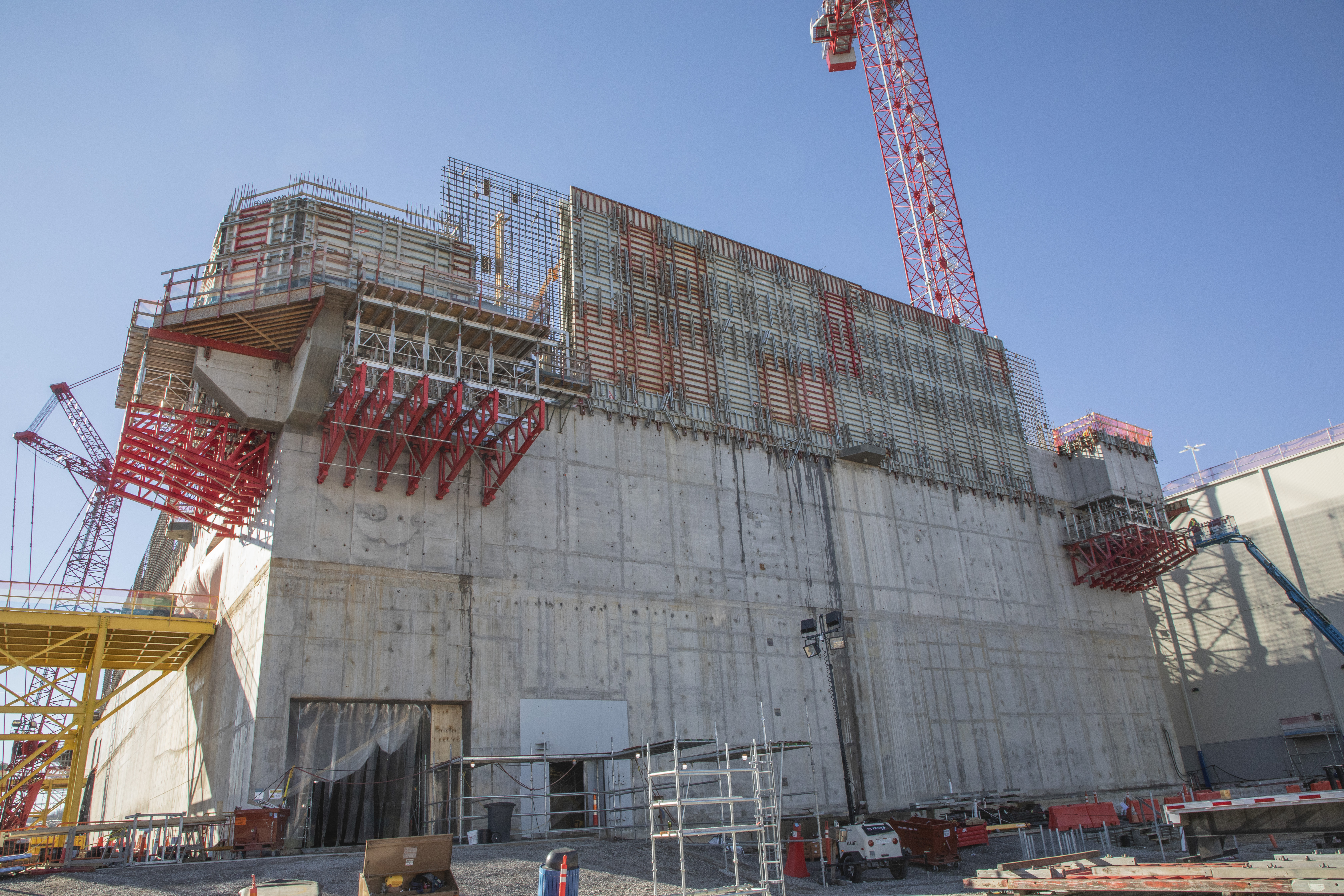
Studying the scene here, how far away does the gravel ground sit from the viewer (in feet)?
56.2

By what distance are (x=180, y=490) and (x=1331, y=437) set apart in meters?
54.6

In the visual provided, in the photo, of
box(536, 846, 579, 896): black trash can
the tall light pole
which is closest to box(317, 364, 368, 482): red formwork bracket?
the tall light pole

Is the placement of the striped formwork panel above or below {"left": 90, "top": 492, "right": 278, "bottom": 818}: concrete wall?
below

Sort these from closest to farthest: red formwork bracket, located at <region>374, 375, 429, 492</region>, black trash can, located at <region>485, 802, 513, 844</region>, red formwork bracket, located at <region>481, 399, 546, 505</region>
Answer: black trash can, located at <region>485, 802, 513, 844</region>
red formwork bracket, located at <region>374, 375, 429, 492</region>
red formwork bracket, located at <region>481, 399, 546, 505</region>

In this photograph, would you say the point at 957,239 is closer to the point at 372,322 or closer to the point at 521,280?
the point at 521,280

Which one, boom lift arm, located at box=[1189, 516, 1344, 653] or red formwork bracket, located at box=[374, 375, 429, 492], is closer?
red formwork bracket, located at box=[374, 375, 429, 492]

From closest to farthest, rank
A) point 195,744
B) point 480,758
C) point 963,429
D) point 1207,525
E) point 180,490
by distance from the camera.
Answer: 1. point 480,758
2. point 180,490
3. point 195,744
4. point 963,429
5. point 1207,525

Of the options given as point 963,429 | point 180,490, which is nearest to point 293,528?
point 180,490

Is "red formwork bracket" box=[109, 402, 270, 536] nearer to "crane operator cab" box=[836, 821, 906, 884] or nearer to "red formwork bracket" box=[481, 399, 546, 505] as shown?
"red formwork bracket" box=[481, 399, 546, 505]

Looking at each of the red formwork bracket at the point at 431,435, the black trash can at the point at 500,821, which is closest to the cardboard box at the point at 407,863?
the black trash can at the point at 500,821

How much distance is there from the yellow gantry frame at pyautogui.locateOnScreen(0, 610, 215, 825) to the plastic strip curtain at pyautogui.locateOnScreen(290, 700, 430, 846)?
786 centimetres

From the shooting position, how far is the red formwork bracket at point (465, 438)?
2892 centimetres

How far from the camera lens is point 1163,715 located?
48469mm

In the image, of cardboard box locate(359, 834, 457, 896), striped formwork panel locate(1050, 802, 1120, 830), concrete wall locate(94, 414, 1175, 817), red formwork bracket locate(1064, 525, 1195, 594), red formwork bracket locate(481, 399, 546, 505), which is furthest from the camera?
red formwork bracket locate(1064, 525, 1195, 594)
